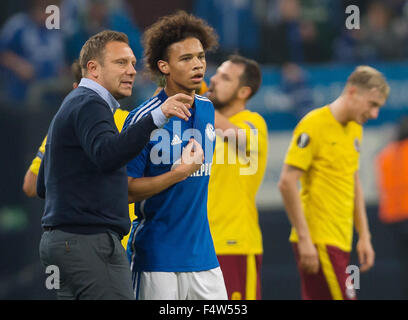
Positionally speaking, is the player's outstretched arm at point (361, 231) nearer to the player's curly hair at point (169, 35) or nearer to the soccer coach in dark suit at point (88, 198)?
the player's curly hair at point (169, 35)

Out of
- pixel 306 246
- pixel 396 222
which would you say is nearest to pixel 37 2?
pixel 396 222

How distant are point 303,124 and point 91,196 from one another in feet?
7.97

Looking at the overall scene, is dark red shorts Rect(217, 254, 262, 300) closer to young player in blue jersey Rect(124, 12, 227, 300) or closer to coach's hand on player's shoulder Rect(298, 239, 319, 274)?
coach's hand on player's shoulder Rect(298, 239, 319, 274)

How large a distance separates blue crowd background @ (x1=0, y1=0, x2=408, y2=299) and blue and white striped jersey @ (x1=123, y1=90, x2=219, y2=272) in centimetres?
481

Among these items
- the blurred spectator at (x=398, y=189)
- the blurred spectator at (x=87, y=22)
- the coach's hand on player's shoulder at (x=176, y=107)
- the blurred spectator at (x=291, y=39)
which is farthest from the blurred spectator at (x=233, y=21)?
the coach's hand on player's shoulder at (x=176, y=107)

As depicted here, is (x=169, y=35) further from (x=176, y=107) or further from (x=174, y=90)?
(x=176, y=107)

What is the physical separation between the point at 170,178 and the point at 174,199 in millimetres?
189

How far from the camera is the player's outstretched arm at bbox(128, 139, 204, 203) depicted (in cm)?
392

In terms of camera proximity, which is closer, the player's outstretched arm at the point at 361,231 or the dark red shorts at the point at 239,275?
the dark red shorts at the point at 239,275

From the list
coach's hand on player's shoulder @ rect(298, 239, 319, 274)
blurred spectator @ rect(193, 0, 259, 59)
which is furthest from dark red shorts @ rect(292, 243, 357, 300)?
blurred spectator @ rect(193, 0, 259, 59)

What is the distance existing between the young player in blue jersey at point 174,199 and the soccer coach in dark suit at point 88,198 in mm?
365

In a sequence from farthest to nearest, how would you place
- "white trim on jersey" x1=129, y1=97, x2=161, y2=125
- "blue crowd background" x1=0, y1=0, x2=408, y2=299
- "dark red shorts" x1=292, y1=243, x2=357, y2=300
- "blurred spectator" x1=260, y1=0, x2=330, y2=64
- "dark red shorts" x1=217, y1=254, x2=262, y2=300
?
1. "blurred spectator" x1=260, y1=0, x2=330, y2=64
2. "blue crowd background" x1=0, y1=0, x2=408, y2=299
3. "dark red shorts" x1=292, y1=243, x2=357, y2=300
4. "dark red shorts" x1=217, y1=254, x2=262, y2=300
5. "white trim on jersey" x1=129, y1=97, x2=161, y2=125

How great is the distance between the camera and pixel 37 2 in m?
Result: 9.80

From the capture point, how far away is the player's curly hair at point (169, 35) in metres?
4.25
